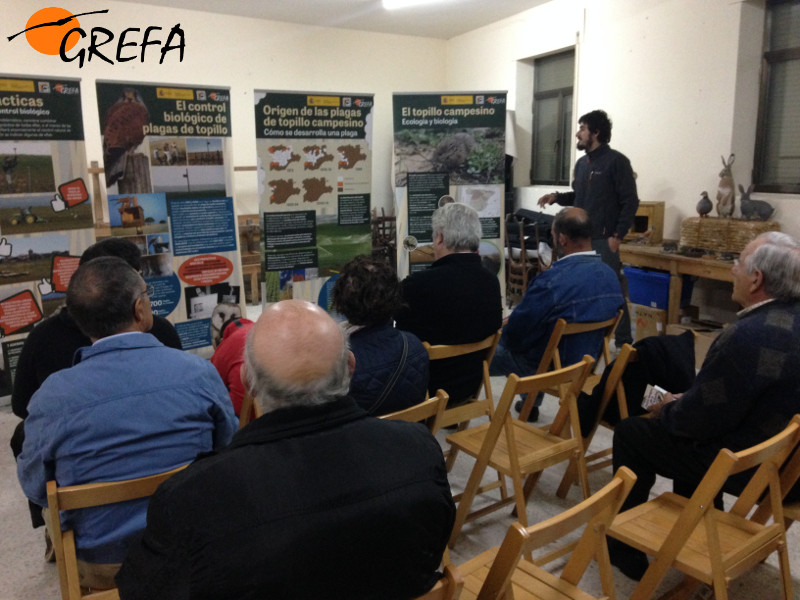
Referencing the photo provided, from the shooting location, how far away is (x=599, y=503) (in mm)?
1221

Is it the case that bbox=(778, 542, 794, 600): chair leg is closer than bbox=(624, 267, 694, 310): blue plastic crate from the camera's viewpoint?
Yes

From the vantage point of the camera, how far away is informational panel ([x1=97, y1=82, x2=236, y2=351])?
3.31 m

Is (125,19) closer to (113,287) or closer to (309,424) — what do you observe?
(113,287)

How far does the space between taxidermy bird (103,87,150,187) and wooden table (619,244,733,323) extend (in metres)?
3.58

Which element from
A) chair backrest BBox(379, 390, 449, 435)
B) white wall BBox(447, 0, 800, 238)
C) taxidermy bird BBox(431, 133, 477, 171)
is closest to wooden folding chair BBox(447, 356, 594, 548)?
chair backrest BBox(379, 390, 449, 435)

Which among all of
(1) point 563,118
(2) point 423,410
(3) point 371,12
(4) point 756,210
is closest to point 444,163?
(4) point 756,210

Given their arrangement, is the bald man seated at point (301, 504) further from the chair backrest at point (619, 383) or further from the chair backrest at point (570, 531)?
the chair backrest at point (619, 383)

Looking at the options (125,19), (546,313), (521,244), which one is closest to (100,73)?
(125,19)

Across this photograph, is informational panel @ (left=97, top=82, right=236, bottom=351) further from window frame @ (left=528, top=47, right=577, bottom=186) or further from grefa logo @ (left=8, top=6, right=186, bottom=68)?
window frame @ (left=528, top=47, right=577, bottom=186)

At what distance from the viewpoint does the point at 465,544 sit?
2.25 m

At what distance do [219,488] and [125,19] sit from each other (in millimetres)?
6482

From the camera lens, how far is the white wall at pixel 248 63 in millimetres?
5906

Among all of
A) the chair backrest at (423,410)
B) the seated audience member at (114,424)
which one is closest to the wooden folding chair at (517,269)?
the chair backrest at (423,410)

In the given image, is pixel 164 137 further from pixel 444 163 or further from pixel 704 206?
pixel 704 206
